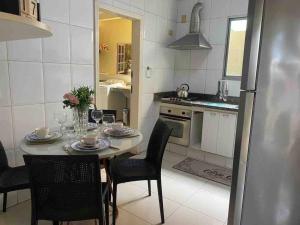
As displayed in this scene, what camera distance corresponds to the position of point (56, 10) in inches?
86.9

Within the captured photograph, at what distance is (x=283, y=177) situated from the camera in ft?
3.50

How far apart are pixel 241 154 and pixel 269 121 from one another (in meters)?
0.21

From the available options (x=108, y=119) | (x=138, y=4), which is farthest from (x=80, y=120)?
(x=138, y=4)

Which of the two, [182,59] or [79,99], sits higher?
[182,59]

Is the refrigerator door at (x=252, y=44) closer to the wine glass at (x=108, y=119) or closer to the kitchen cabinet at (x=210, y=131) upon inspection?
the wine glass at (x=108, y=119)

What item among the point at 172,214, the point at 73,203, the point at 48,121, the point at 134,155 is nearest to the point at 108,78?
the point at 134,155

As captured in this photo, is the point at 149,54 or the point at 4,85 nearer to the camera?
the point at 4,85

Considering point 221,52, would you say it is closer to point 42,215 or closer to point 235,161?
point 235,161

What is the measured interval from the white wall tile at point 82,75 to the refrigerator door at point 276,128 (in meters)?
1.98

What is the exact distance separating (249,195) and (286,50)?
27.8 inches

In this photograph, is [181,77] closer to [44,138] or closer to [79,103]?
[79,103]

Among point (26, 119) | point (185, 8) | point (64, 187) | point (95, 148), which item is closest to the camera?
point (64, 187)

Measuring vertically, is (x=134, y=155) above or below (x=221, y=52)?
below

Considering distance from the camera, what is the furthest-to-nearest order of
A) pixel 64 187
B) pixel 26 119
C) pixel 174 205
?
pixel 174 205, pixel 26 119, pixel 64 187
